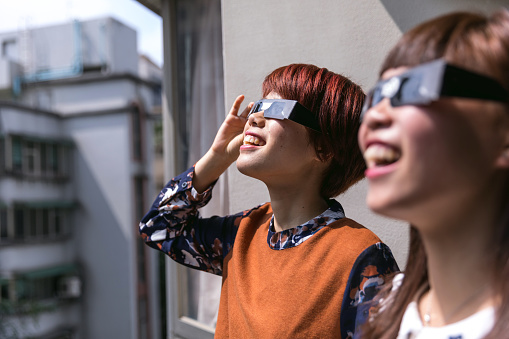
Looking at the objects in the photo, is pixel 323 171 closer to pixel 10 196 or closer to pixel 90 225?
pixel 10 196

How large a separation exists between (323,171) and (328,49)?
1.12 meters

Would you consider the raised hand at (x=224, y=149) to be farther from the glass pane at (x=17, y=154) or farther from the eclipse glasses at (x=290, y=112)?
the glass pane at (x=17, y=154)

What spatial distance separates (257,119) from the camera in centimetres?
161

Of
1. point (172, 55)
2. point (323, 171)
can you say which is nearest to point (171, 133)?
point (172, 55)

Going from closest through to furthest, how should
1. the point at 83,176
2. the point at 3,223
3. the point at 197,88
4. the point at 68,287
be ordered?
the point at 197,88 → the point at 3,223 → the point at 68,287 → the point at 83,176

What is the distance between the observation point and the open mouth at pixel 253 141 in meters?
1.58

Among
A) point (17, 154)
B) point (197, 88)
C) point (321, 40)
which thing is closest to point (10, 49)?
point (17, 154)

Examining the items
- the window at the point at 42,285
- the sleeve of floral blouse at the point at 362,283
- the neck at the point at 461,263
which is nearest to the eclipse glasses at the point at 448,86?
the neck at the point at 461,263

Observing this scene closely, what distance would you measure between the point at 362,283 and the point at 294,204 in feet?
1.19

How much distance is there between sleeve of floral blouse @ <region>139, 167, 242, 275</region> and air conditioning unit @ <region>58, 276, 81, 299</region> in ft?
47.7

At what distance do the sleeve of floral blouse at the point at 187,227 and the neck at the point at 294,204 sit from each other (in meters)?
0.27

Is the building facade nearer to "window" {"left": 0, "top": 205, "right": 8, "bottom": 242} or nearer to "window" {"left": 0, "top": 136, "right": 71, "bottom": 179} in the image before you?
"window" {"left": 0, "top": 136, "right": 71, "bottom": 179}

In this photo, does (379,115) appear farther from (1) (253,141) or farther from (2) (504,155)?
(1) (253,141)

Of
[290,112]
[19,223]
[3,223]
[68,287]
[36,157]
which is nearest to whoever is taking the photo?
[290,112]
